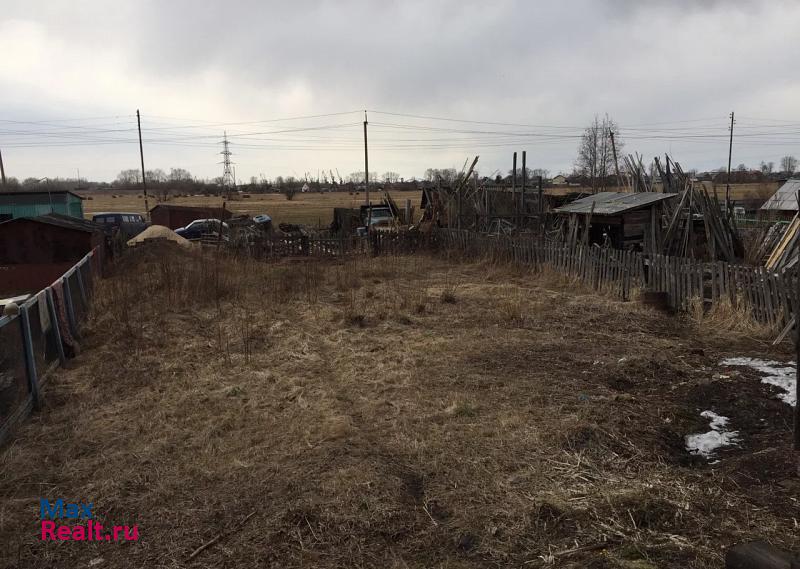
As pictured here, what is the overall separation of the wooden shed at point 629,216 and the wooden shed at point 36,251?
12801mm

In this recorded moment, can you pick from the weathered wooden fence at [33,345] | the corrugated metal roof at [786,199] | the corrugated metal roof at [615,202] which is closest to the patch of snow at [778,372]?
the corrugated metal roof at [615,202]

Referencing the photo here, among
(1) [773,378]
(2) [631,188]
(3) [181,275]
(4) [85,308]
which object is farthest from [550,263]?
(4) [85,308]

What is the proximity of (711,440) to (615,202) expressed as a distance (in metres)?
9.10

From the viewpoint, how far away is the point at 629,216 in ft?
41.0

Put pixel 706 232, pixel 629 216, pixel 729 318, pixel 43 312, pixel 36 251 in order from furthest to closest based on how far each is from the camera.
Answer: pixel 36 251 < pixel 629 216 < pixel 706 232 < pixel 729 318 < pixel 43 312

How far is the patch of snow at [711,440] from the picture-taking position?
14.9ft

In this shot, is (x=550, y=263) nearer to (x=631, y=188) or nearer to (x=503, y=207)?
(x=631, y=188)

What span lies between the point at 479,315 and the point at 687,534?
637cm

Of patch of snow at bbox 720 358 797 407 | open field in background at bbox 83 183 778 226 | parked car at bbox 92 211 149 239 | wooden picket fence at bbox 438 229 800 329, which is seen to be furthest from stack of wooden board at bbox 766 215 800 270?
parked car at bbox 92 211 149 239

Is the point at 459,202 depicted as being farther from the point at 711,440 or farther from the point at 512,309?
the point at 711,440

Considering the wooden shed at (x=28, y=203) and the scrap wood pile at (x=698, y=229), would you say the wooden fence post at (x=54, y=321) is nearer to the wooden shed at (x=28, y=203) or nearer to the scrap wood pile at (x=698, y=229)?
the scrap wood pile at (x=698, y=229)

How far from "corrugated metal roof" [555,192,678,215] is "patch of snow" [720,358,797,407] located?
5687 mm

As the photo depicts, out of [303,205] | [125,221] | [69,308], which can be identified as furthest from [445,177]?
[69,308]

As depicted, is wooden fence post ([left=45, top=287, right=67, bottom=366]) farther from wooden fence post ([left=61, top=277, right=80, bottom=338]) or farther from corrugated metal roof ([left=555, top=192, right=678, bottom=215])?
corrugated metal roof ([left=555, top=192, right=678, bottom=215])
